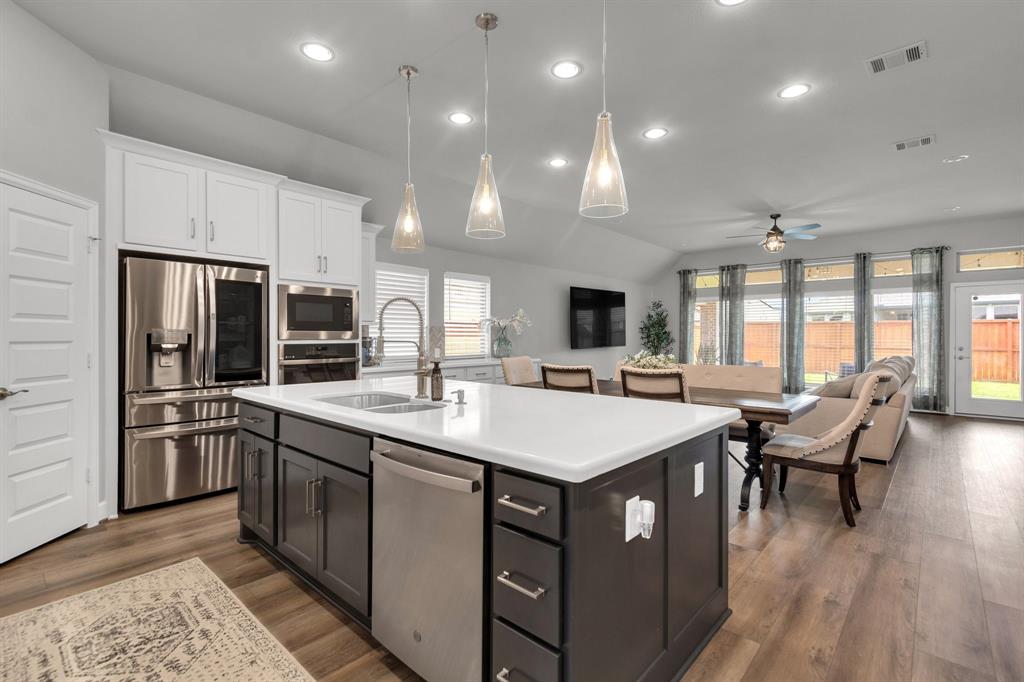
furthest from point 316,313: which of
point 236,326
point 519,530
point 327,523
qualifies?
point 519,530

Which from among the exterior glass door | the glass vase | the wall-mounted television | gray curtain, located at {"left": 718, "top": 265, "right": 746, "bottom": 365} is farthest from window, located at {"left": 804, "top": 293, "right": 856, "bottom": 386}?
the exterior glass door

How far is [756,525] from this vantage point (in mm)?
3102

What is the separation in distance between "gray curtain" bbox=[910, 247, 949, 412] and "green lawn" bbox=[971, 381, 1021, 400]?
381 millimetres

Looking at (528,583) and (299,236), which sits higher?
(299,236)

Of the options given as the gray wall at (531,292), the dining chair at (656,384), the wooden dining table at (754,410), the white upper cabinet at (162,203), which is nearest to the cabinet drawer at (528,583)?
the wooden dining table at (754,410)

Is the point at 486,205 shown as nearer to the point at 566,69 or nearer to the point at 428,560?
the point at 566,69

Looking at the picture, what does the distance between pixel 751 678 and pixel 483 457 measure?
4.28ft

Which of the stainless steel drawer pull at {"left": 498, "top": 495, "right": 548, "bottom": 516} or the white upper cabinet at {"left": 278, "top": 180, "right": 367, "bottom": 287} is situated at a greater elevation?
the white upper cabinet at {"left": 278, "top": 180, "right": 367, "bottom": 287}

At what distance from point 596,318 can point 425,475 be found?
25.5 ft

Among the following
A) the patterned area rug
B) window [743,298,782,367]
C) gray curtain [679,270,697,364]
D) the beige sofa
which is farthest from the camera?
gray curtain [679,270,697,364]

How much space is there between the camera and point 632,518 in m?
1.44

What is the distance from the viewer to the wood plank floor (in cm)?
178

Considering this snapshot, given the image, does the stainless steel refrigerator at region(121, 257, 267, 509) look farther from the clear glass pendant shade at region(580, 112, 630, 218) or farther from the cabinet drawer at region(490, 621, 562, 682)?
the cabinet drawer at region(490, 621, 562, 682)

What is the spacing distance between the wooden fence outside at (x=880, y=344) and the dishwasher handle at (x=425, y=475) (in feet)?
29.3
